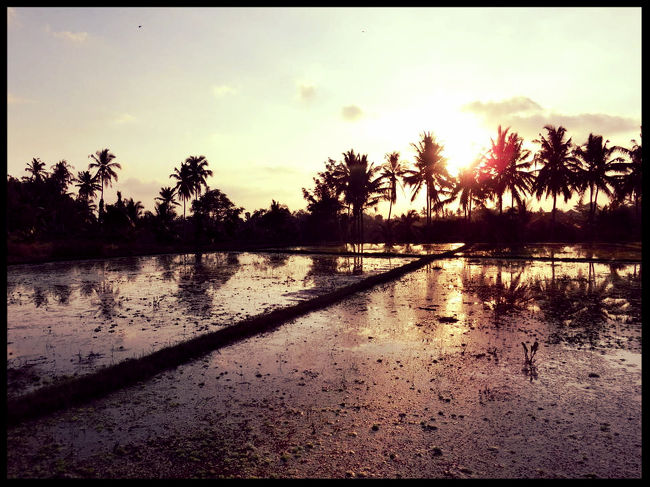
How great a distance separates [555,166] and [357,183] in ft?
56.5

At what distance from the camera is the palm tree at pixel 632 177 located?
31234mm

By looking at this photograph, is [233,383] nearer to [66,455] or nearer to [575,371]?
[66,455]

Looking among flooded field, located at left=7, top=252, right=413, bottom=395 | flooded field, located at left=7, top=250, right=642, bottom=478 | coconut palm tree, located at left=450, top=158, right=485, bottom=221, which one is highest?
coconut palm tree, located at left=450, top=158, right=485, bottom=221

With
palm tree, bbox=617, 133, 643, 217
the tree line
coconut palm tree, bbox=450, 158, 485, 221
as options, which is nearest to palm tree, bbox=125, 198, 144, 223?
the tree line

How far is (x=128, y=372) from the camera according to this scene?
4.69 metres

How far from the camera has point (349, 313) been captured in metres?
8.36

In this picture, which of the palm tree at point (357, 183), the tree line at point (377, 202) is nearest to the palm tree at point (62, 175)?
the tree line at point (377, 202)

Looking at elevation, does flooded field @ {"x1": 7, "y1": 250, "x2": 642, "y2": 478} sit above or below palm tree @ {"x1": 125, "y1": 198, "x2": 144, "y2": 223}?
below

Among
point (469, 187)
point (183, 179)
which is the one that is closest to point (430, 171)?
point (469, 187)

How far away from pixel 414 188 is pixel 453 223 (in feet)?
16.5

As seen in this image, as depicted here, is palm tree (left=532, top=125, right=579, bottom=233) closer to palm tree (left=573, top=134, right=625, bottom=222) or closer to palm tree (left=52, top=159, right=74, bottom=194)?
palm tree (left=573, top=134, right=625, bottom=222)

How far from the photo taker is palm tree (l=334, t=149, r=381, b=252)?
3884 cm

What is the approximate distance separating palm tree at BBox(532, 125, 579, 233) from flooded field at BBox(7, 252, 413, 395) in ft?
83.7
